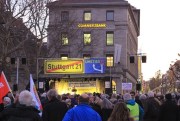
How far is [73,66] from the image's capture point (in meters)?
41.9

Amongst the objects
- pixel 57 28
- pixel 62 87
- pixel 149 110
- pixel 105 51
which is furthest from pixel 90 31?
pixel 149 110

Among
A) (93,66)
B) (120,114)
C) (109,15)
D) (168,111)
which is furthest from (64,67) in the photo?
(109,15)

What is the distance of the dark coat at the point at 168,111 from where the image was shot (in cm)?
1547

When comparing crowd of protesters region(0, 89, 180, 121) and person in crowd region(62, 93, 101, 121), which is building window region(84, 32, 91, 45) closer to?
crowd of protesters region(0, 89, 180, 121)

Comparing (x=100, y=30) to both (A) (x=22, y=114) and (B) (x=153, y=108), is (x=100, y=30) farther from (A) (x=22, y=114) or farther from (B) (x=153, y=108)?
(A) (x=22, y=114)

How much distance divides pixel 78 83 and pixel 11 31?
7776mm

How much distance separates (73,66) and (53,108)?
30456 millimetres

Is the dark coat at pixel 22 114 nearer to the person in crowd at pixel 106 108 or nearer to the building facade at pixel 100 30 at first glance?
the person in crowd at pixel 106 108

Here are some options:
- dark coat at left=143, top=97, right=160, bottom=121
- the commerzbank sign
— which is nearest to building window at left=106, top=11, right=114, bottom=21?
the commerzbank sign

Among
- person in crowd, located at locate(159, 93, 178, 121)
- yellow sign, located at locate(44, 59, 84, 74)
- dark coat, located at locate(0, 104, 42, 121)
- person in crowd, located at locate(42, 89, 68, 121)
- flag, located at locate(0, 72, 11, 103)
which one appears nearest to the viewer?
dark coat, located at locate(0, 104, 42, 121)

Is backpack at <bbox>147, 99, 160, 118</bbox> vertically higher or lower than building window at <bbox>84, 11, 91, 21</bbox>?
lower

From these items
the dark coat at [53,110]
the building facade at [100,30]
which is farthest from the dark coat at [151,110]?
the building facade at [100,30]

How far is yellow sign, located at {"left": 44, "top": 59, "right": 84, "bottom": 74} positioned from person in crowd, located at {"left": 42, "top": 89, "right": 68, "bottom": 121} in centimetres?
3028

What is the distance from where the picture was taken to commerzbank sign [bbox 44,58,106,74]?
41.9 meters
